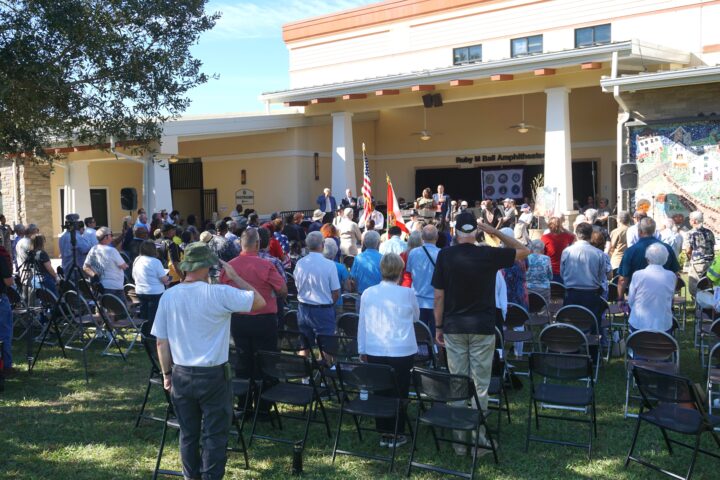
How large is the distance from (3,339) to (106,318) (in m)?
1.26

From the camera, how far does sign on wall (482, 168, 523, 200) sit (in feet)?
77.6

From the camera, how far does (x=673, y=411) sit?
198 inches

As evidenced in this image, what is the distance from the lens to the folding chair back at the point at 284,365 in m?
5.59

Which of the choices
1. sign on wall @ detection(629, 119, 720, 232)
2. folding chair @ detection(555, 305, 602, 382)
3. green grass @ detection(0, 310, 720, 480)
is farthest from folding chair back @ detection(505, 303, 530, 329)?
sign on wall @ detection(629, 119, 720, 232)

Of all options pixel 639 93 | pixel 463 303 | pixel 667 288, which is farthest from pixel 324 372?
pixel 639 93

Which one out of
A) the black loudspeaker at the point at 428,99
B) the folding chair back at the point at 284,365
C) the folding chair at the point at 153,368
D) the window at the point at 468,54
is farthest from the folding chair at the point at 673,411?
the window at the point at 468,54

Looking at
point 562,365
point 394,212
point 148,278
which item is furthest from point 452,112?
point 562,365

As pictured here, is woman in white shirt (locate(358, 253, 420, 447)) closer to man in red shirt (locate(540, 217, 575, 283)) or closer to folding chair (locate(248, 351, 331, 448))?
folding chair (locate(248, 351, 331, 448))

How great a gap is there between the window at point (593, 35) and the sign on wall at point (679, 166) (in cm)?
567

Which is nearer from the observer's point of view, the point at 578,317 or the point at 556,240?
the point at 578,317

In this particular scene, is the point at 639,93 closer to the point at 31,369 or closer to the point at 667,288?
the point at 667,288

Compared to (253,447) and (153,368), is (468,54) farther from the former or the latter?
(253,447)

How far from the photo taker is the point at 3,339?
7.59 meters

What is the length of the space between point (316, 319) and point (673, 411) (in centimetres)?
351
